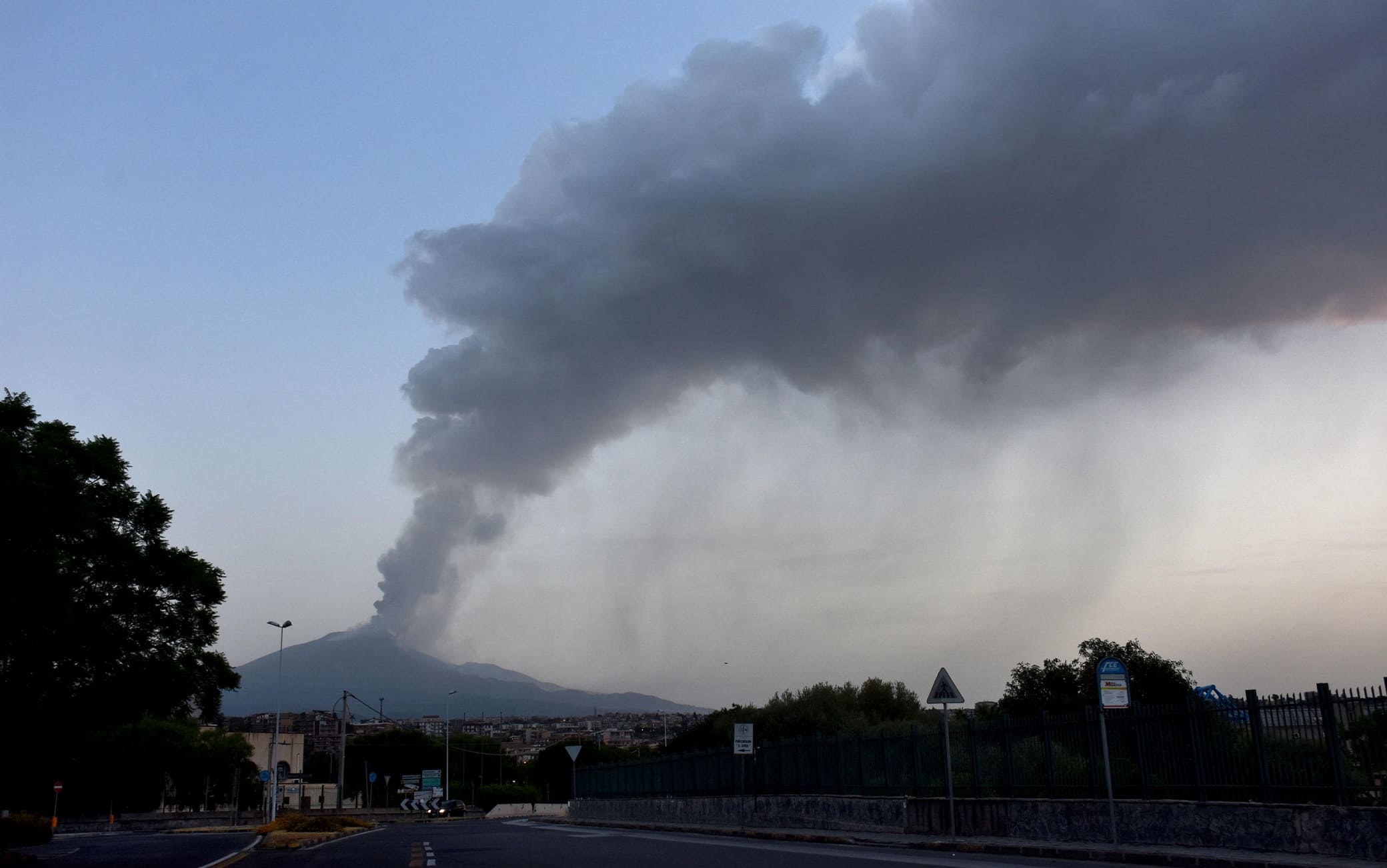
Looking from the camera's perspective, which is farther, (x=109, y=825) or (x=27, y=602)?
(x=109, y=825)

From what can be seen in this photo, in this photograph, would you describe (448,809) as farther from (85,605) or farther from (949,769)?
(949,769)

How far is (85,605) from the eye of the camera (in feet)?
92.4

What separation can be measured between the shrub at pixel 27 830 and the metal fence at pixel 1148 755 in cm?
2115

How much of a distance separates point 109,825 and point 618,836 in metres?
53.0

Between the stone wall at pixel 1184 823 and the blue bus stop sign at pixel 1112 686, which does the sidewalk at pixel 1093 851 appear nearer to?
the stone wall at pixel 1184 823

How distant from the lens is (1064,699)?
57594 millimetres

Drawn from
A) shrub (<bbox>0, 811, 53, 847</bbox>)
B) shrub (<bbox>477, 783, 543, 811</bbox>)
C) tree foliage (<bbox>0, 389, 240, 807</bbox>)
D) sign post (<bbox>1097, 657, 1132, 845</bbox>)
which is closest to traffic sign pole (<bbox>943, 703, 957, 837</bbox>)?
sign post (<bbox>1097, 657, 1132, 845</bbox>)

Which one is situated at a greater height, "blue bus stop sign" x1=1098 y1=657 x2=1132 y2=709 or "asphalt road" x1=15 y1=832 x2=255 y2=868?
"blue bus stop sign" x1=1098 y1=657 x2=1132 y2=709

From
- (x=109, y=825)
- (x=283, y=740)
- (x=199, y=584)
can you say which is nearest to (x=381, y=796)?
(x=283, y=740)

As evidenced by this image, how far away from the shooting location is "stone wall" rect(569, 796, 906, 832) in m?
26.8

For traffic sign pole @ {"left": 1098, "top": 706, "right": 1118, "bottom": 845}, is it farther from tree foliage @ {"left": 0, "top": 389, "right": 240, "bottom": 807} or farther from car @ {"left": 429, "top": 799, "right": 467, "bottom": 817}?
car @ {"left": 429, "top": 799, "right": 467, "bottom": 817}

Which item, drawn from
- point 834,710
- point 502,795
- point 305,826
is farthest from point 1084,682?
point 502,795

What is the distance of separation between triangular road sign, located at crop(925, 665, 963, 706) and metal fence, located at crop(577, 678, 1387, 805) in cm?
161

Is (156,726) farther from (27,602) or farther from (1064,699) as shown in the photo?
(27,602)
